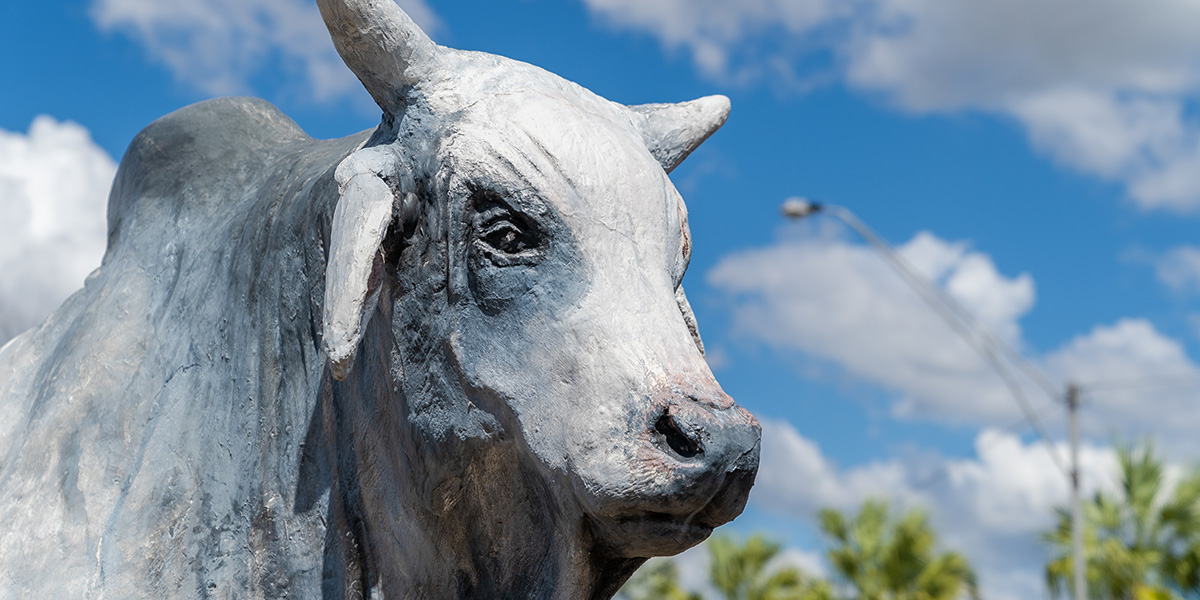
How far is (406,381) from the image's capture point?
2934 millimetres

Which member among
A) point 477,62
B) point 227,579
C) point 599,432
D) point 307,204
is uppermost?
point 477,62

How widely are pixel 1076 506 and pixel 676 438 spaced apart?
1136 cm

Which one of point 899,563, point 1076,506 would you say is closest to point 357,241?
point 1076,506

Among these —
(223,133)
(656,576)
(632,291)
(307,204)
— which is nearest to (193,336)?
(307,204)

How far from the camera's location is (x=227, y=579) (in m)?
3.08

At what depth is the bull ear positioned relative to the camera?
11.5 ft

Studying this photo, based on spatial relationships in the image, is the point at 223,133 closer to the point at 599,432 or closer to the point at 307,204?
the point at 307,204

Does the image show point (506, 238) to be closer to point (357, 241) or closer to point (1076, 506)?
point (357, 241)

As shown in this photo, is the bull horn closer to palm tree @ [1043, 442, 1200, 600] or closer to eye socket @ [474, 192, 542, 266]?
eye socket @ [474, 192, 542, 266]

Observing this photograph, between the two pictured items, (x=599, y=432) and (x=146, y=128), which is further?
(x=146, y=128)

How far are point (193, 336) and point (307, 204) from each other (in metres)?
0.54

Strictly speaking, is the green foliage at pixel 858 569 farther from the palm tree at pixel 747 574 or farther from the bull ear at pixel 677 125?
the bull ear at pixel 677 125

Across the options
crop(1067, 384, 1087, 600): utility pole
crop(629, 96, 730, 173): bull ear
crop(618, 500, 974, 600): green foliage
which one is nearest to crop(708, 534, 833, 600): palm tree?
crop(618, 500, 974, 600): green foliage

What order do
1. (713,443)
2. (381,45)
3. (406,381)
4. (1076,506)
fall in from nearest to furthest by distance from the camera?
(713,443) < (406,381) < (381,45) < (1076,506)
